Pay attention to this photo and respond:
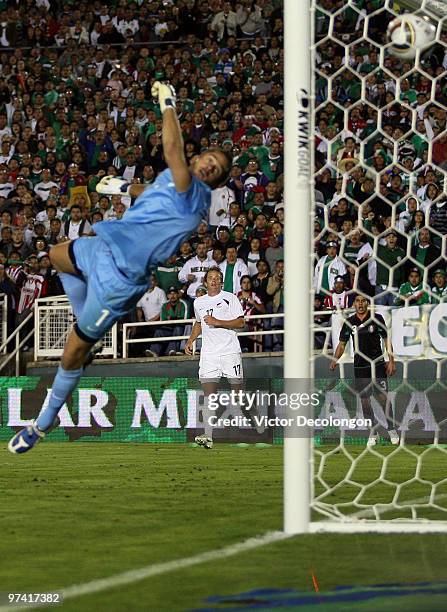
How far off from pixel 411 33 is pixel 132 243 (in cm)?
209

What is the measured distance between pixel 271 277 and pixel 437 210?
8.89 ft

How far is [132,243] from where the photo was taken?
6.96 metres

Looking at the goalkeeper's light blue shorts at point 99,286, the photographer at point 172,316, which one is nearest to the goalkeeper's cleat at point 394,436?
the photographer at point 172,316

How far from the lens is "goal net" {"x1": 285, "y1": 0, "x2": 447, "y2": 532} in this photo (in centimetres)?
640

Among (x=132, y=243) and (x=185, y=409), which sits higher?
(x=132, y=243)

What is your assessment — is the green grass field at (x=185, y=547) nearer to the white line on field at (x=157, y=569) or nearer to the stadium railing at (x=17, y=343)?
the white line on field at (x=157, y=569)

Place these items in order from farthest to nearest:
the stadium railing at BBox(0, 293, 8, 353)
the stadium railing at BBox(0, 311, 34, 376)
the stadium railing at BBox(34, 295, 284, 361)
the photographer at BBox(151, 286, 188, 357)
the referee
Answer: the stadium railing at BBox(0, 293, 8, 353) → the stadium railing at BBox(0, 311, 34, 376) → the stadium railing at BBox(34, 295, 284, 361) → the photographer at BBox(151, 286, 188, 357) → the referee

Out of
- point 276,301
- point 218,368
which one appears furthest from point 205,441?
point 276,301

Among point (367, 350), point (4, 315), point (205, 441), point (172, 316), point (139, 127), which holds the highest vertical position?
point (139, 127)

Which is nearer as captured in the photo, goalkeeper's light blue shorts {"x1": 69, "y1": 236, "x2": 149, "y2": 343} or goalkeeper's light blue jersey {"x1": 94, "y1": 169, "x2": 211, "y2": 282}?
goalkeeper's light blue jersey {"x1": 94, "y1": 169, "x2": 211, "y2": 282}

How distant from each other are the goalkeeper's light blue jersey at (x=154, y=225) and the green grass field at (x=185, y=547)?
1.61 meters

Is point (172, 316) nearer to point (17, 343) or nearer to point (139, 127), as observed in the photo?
point (17, 343)

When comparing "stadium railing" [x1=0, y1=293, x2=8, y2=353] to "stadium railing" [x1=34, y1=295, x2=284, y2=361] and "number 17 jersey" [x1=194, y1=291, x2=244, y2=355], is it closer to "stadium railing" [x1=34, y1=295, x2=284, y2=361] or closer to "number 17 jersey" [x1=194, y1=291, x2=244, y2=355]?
"stadium railing" [x1=34, y1=295, x2=284, y2=361]

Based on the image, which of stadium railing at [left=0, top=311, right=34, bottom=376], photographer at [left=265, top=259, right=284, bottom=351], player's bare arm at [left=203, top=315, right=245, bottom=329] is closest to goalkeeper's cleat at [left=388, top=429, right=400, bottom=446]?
player's bare arm at [left=203, top=315, right=245, bottom=329]
